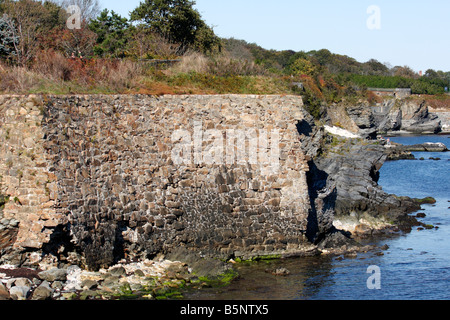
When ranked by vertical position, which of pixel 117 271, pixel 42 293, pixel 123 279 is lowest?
pixel 123 279

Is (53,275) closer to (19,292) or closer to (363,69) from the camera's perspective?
(19,292)

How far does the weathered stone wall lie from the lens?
16.8 m

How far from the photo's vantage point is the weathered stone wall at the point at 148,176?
16.8 meters

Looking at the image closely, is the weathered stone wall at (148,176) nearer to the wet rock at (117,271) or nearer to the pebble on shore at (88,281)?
the wet rock at (117,271)

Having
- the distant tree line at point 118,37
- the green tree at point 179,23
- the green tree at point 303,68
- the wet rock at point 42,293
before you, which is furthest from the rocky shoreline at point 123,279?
the green tree at point 303,68

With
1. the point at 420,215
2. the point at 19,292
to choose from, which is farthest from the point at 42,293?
the point at 420,215

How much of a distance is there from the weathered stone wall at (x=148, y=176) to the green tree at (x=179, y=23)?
1110cm

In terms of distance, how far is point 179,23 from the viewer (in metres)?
31.2

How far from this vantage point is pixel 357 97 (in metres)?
57.6

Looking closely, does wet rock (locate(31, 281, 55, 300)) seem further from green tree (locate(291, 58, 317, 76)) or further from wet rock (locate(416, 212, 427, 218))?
green tree (locate(291, 58, 317, 76))

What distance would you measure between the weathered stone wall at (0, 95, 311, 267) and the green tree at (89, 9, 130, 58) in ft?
23.1

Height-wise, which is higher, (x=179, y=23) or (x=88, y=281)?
(x=179, y=23)

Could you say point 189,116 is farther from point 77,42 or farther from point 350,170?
point 350,170

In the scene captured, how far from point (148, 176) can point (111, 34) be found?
12.7m
